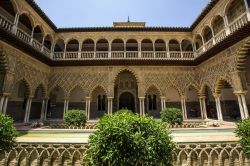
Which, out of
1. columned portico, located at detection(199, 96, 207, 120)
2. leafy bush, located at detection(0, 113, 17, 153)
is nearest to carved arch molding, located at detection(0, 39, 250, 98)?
columned portico, located at detection(199, 96, 207, 120)

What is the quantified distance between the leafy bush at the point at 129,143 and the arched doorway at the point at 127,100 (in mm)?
13173

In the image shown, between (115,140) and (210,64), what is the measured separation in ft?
39.1

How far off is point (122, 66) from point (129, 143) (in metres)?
11.8

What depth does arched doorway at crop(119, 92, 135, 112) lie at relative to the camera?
16578mm

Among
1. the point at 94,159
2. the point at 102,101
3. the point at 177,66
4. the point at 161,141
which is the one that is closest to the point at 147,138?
the point at 161,141

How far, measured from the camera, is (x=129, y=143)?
2.96 metres

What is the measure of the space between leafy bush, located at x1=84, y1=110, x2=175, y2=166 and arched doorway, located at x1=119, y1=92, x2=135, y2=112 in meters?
13.2

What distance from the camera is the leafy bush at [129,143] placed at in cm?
295

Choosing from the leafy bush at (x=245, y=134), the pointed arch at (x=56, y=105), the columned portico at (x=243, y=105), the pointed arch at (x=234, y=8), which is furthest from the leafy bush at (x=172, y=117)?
the pointed arch at (x=56, y=105)

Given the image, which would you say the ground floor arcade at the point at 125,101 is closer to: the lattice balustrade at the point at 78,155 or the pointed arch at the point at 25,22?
the pointed arch at the point at 25,22

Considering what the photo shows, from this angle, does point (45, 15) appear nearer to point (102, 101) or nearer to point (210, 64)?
point (102, 101)

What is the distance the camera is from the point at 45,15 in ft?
41.4

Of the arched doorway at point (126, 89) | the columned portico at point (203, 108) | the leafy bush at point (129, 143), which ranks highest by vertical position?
the arched doorway at point (126, 89)

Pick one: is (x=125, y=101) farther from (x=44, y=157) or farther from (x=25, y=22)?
(x=44, y=157)
